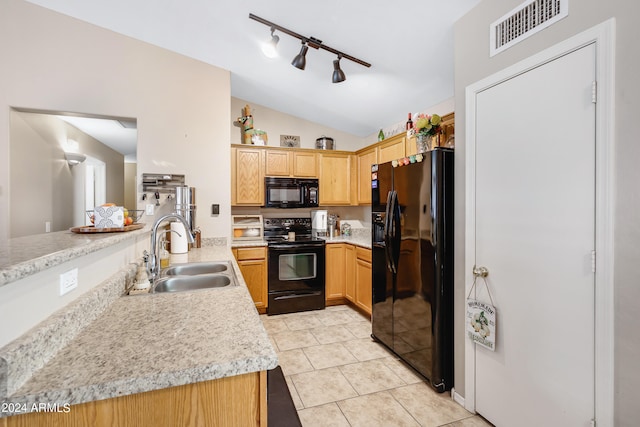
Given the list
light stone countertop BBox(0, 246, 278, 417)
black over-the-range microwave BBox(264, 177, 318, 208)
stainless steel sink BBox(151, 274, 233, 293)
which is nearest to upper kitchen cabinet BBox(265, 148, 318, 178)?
black over-the-range microwave BBox(264, 177, 318, 208)

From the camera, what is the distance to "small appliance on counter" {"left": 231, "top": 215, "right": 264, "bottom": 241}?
12.9 feet

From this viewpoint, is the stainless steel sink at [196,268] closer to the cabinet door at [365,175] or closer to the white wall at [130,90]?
the white wall at [130,90]

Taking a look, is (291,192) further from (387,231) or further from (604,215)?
(604,215)

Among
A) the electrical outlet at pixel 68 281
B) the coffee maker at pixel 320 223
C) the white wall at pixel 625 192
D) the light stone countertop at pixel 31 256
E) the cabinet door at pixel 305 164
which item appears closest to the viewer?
the light stone countertop at pixel 31 256

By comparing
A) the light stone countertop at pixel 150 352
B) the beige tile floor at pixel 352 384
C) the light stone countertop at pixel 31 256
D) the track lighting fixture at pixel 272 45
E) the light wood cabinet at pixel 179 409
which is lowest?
the beige tile floor at pixel 352 384

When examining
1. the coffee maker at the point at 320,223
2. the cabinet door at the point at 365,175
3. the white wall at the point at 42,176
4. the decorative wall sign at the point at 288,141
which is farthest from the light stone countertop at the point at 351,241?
the white wall at the point at 42,176

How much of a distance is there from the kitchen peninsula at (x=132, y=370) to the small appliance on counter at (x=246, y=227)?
2817mm

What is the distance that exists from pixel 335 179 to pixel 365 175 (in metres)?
0.45

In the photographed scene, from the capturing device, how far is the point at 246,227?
397 centimetres

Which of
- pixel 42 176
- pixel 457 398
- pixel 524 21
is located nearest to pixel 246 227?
pixel 42 176

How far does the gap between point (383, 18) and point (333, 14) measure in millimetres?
366

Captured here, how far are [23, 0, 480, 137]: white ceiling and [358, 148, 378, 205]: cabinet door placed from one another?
50 cm

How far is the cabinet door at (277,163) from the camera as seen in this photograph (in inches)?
155

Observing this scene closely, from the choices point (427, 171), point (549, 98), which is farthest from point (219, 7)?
point (549, 98)
